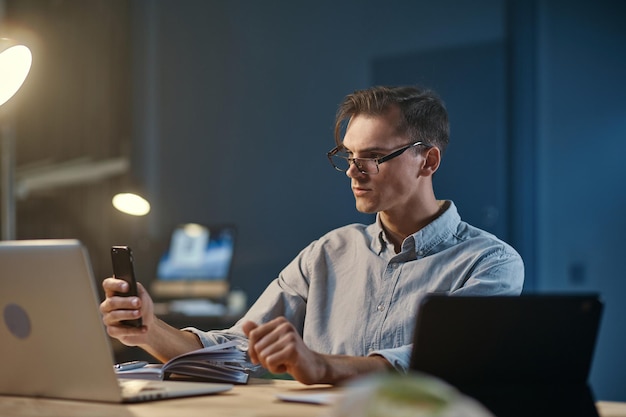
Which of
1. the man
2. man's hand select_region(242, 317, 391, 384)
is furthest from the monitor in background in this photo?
man's hand select_region(242, 317, 391, 384)

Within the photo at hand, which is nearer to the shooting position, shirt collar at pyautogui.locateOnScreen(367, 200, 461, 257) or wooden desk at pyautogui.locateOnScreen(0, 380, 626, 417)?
wooden desk at pyautogui.locateOnScreen(0, 380, 626, 417)

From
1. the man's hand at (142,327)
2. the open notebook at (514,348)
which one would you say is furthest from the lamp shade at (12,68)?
the open notebook at (514,348)

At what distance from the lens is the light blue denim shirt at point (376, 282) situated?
214cm

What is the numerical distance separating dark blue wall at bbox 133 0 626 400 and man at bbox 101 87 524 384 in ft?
6.07

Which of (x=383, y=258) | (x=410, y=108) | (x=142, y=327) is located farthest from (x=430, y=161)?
(x=142, y=327)

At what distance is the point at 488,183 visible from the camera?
14.0 feet

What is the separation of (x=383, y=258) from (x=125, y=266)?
77cm

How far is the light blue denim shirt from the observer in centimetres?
214

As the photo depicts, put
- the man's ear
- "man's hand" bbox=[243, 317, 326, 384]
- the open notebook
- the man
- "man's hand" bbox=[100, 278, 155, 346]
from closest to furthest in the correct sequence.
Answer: the open notebook < "man's hand" bbox=[243, 317, 326, 384] < "man's hand" bbox=[100, 278, 155, 346] < the man < the man's ear

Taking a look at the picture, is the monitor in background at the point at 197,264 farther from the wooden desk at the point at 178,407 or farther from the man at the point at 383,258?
the wooden desk at the point at 178,407

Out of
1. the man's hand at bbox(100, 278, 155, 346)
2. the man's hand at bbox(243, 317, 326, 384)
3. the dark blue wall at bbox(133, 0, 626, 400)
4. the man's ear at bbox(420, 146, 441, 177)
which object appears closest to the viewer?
the man's hand at bbox(243, 317, 326, 384)

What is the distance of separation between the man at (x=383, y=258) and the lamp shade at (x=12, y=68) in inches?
31.4

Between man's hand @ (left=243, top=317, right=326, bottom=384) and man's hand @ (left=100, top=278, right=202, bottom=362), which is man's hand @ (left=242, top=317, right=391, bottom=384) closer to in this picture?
man's hand @ (left=243, top=317, right=326, bottom=384)

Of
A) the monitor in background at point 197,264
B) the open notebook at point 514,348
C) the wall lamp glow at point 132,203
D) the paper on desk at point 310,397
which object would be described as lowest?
the monitor in background at point 197,264
